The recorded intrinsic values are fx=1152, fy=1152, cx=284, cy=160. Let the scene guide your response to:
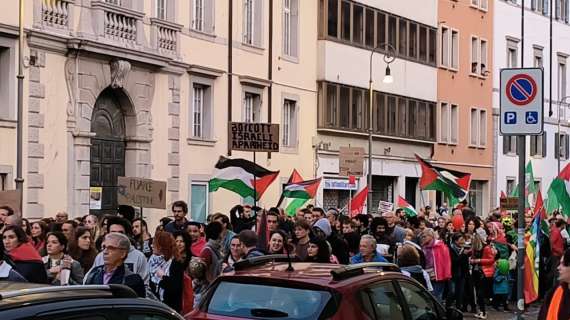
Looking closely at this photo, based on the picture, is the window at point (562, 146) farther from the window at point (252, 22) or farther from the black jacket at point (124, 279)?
the black jacket at point (124, 279)

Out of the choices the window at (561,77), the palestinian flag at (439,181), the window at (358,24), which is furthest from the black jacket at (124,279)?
the window at (561,77)

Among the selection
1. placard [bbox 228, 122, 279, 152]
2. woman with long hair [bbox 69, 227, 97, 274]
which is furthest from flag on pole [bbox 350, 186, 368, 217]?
woman with long hair [bbox 69, 227, 97, 274]

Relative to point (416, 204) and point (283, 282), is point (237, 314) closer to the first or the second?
point (283, 282)

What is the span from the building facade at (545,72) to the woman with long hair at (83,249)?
39.2 m

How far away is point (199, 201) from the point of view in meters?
29.5

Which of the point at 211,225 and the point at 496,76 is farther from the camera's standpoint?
the point at 496,76

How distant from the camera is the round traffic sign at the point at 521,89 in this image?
13.4m

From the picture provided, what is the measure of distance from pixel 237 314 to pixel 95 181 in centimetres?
1714

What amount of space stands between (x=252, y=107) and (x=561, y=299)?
24311mm

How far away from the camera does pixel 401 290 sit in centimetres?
976

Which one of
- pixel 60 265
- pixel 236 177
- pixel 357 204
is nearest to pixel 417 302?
pixel 60 265

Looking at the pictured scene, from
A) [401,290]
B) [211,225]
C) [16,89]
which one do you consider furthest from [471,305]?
[401,290]

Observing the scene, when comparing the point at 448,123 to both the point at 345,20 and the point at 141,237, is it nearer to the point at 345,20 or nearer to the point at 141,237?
the point at 345,20

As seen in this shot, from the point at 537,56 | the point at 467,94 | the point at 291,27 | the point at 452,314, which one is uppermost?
the point at 537,56
